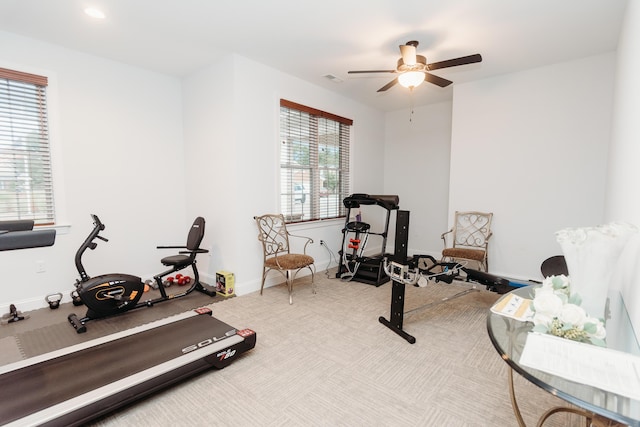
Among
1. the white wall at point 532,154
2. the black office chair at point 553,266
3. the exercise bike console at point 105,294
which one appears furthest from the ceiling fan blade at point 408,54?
the exercise bike console at point 105,294

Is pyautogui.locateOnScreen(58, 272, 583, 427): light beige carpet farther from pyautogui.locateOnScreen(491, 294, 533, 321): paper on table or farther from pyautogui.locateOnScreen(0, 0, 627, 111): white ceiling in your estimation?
pyautogui.locateOnScreen(0, 0, 627, 111): white ceiling

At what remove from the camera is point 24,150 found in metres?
3.21

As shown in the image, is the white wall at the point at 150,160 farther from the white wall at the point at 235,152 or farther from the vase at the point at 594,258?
the vase at the point at 594,258

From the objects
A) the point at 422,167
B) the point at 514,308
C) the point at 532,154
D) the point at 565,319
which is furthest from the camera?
the point at 422,167

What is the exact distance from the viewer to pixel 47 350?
248 cm

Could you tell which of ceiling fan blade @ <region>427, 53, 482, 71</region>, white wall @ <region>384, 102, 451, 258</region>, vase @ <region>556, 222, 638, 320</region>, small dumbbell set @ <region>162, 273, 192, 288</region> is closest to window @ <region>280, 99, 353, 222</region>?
white wall @ <region>384, 102, 451, 258</region>

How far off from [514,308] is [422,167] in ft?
15.4

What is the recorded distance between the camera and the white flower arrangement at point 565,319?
1.12 m

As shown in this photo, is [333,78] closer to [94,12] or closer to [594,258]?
[94,12]

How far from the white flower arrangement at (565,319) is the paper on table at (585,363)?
0.11 ft

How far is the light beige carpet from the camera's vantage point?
5.89ft

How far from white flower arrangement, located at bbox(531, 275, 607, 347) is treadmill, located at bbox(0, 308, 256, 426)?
194cm

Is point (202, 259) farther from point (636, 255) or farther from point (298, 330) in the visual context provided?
point (636, 255)

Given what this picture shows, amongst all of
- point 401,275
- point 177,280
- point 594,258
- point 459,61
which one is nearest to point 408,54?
point 459,61
